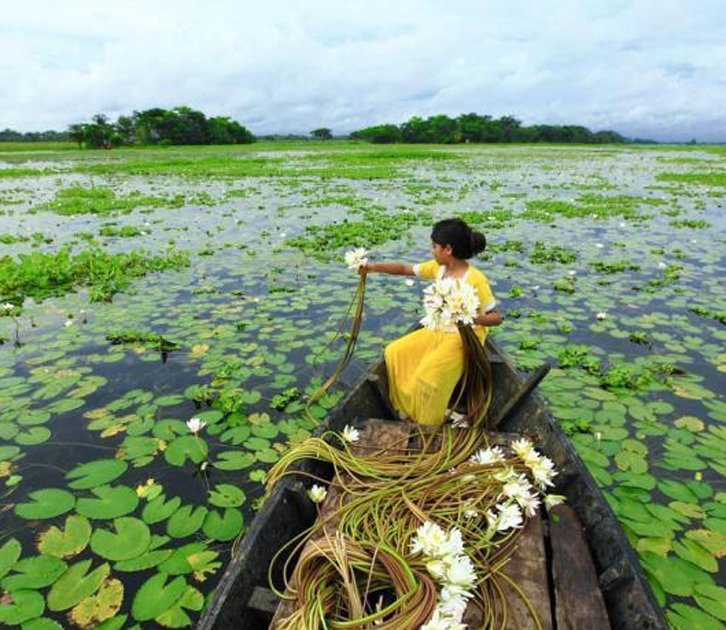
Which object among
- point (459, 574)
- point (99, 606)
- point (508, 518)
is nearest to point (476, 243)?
point (508, 518)

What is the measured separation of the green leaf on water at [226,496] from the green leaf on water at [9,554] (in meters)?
1.11

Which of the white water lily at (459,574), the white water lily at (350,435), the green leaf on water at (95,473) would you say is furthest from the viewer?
the green leaf on water at (95,473)

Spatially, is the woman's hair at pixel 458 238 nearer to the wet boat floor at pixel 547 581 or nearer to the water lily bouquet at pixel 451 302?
the water lily bouquet at pixel 451 302

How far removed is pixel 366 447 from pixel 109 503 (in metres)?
1.78

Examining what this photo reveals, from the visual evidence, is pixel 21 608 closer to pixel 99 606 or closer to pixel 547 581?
pixel 99 606

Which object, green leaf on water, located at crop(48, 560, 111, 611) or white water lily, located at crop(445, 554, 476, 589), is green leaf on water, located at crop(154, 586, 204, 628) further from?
white water lily, located at crop(445, 554, 476, 589)

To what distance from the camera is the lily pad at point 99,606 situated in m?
2.47

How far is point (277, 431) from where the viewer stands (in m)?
4.11

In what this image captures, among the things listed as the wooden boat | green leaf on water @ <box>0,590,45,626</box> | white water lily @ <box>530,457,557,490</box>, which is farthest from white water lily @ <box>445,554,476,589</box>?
green leaf on water @ <box>0,590,45,626</box>

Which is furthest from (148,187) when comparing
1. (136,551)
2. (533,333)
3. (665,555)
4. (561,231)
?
(665,555)

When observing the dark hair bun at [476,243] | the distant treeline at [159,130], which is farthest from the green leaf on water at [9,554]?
the distant treeline at [159,130]

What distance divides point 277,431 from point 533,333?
3.53 meters

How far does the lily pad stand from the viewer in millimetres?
2475

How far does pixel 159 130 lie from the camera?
7506cm
